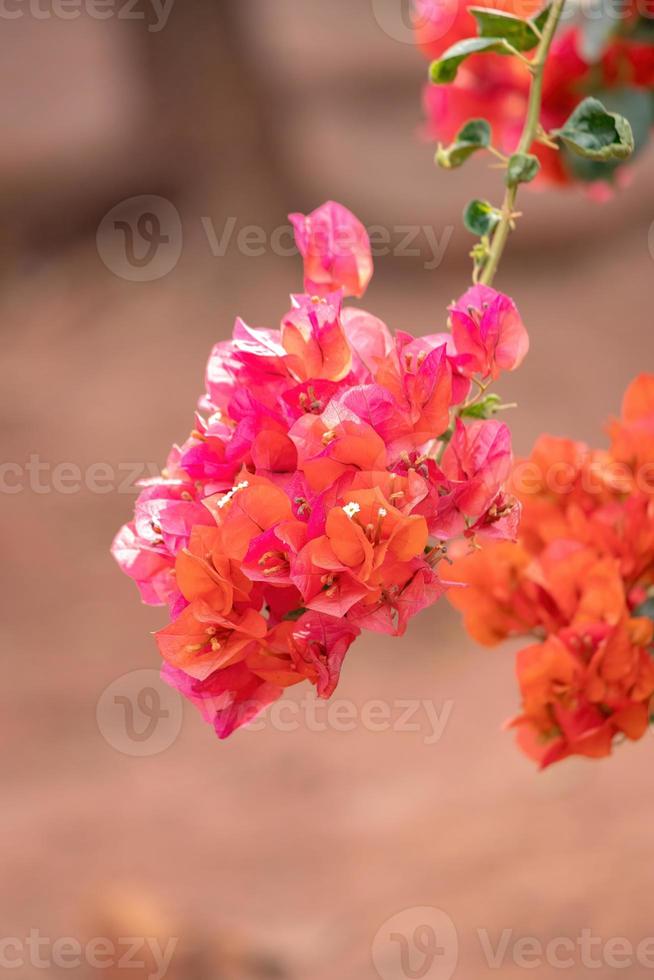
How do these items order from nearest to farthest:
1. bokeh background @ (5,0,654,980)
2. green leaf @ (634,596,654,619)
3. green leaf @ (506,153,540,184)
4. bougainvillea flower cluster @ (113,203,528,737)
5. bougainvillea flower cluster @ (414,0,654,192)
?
bougainvillea flower cluster @ (113,203,528,737), green leaf @ (506,153,540,184), green leaf @ (634,596,654,619), bougainvillea flower cluster @ (414,0,654,192), bokeh background @ (5,0,654,980)

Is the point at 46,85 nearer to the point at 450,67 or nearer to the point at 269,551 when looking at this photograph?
the point at 450,67

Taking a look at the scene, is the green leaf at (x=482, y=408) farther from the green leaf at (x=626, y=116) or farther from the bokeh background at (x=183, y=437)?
the bokeh background at (x=183, y=437)

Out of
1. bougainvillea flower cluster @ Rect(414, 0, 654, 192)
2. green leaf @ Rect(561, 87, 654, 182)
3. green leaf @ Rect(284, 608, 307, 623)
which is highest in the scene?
bougainvillea flower cluster @ Rect(414, 0, 654, 192)

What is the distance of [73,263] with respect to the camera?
402 cm

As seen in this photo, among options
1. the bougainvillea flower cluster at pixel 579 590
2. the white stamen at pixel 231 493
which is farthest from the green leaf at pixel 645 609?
the white stamen at pixel 231 493

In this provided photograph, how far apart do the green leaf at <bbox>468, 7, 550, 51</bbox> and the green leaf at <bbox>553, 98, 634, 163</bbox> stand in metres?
0.06

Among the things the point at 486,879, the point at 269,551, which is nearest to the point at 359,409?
the point at 269,551

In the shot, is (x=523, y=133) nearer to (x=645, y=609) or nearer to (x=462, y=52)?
(x=462, y=52)

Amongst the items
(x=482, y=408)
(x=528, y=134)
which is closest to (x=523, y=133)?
(x=528, y=134)

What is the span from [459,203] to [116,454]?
1468 mm

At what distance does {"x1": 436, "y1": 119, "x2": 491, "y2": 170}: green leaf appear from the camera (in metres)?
0.69

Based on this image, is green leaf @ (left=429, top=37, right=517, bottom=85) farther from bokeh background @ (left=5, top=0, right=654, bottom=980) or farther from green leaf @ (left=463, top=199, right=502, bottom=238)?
bokeh background @ (left=5, top=0, right=654, bottom=980)

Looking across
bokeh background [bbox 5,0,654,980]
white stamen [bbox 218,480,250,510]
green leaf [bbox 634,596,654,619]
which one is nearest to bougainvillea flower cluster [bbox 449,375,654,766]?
green leaf [bbox 634,596,654,619]

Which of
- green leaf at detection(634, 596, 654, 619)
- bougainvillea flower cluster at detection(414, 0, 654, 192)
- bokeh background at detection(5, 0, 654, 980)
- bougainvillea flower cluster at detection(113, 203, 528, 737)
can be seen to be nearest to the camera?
bougainvillea flower cluster at detection(113, 203, 528, 737)
